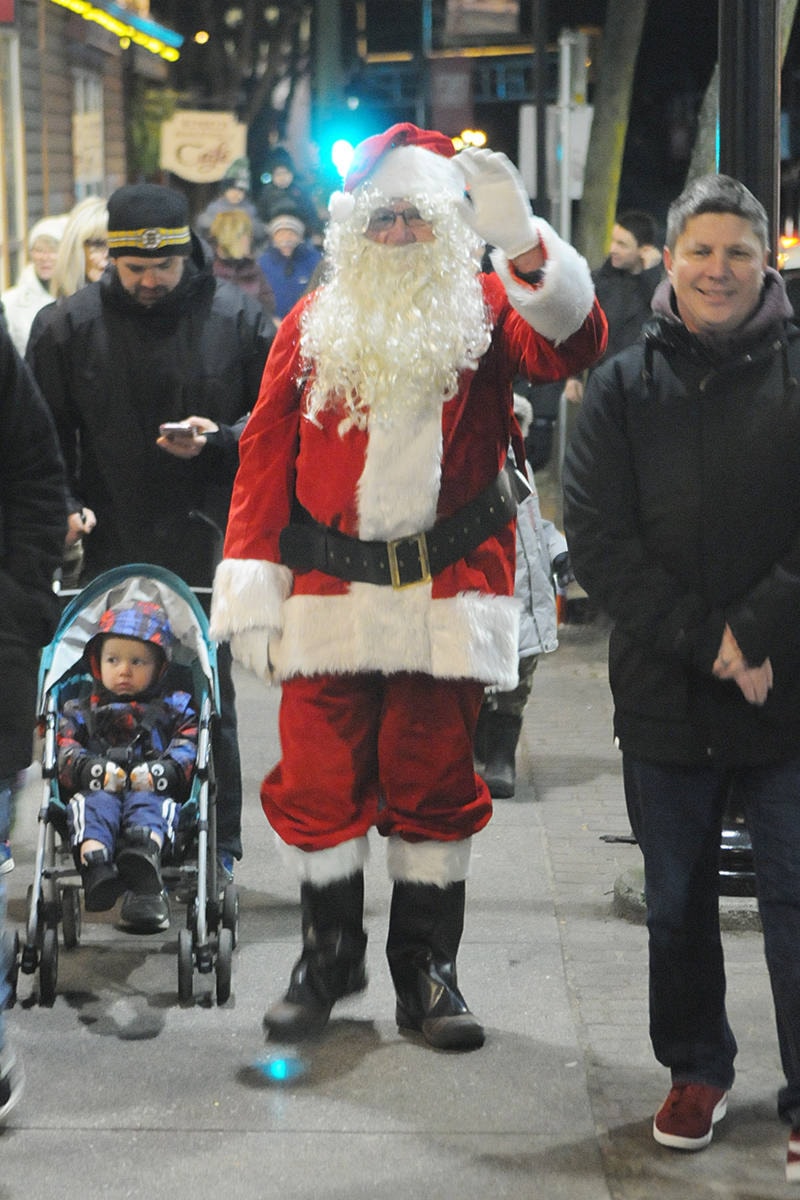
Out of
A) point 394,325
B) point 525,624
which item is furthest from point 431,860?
point 525,624

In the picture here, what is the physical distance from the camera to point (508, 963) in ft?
17.0

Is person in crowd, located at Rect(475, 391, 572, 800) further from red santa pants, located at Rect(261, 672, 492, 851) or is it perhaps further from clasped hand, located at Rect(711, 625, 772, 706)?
clasped hand, located at Rect(711, 625, 772, 706)

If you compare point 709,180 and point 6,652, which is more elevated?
point 709,180

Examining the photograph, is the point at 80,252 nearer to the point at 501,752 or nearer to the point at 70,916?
the point at 501,752

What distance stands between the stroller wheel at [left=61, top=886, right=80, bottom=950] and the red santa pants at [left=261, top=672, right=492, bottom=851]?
0.89m

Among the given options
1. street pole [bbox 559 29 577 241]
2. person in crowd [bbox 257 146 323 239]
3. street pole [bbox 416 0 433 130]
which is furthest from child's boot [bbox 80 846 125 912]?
street pole [bbox 416 0 433 130]

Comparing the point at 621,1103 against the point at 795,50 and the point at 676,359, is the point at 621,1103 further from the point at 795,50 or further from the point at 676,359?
the point at 795,50

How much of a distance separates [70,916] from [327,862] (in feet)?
3.34

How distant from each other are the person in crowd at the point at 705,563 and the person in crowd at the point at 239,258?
35.3 feet

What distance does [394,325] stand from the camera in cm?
452

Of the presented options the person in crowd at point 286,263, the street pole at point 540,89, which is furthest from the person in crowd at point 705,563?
the street pole at point 540,89

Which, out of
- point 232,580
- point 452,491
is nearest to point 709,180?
point 452,491

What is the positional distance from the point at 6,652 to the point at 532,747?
14.2ft

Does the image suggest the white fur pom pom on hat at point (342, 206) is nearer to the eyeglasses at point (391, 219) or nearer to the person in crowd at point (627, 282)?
the eyeglasses at point (391, 219)
